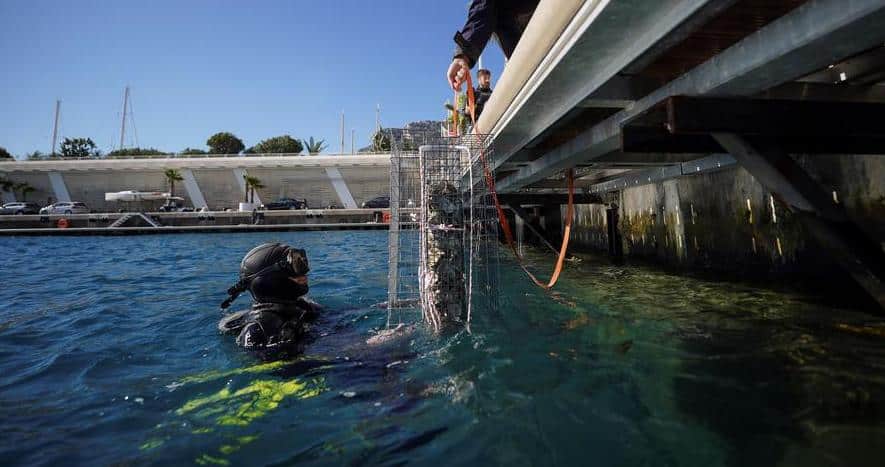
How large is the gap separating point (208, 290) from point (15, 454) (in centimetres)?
638

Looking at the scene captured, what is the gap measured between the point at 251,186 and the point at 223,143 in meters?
25.7

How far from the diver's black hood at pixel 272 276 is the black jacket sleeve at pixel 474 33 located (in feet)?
9.04

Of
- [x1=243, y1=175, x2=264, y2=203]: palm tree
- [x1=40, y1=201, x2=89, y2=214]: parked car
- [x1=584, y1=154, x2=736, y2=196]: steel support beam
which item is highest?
[x1=243, y1=175, x2=264, y2=203]: palm tree

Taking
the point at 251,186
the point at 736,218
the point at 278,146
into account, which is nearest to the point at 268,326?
the point at 736,218

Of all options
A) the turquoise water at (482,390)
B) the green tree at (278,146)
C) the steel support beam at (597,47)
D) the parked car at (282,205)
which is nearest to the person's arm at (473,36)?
the steel support beam at (597,47)

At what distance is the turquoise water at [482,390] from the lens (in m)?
2.38

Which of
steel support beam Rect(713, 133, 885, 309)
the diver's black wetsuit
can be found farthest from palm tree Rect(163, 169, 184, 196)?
steel support beam Rect(713, 133, 885, 309)

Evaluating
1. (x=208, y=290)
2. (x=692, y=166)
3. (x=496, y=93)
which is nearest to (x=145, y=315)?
(x=208, y=290)

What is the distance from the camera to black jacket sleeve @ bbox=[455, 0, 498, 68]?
4598 mm

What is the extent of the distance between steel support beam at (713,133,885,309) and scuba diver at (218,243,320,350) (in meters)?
4.58

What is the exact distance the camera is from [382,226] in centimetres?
3425

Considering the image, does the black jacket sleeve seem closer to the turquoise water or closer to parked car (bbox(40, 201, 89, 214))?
the turquoise water

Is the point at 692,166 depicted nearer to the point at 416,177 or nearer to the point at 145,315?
the point at 416,177

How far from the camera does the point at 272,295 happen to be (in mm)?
4672
